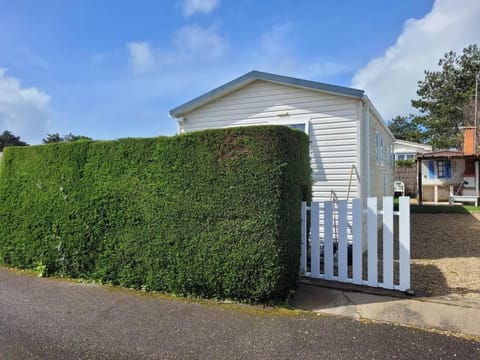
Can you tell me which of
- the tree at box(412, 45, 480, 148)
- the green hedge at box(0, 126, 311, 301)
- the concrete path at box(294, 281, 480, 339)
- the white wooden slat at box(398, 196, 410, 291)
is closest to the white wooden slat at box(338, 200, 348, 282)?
the concrete path at box(294, 281, 480, 339)

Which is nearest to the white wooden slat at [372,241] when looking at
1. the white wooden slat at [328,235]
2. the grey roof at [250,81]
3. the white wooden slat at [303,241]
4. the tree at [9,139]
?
the white wooden slat at [328,235]

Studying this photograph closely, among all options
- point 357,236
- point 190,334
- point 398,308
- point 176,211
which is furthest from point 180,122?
point 398,308

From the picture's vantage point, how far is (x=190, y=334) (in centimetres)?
301

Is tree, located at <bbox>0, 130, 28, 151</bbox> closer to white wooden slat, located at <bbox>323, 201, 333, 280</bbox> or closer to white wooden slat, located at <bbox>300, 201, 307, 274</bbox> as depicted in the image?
white wooden slat, located at <bbox>300, 201, 307, 274</bbox>

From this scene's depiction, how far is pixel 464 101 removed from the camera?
83.0 feet

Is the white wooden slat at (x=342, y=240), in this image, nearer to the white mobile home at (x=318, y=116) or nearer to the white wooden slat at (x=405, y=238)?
the white wooden slat at (x=405, y=238)

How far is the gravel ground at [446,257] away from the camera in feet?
14.0

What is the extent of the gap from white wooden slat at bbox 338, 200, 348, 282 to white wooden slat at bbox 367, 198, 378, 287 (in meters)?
0.31

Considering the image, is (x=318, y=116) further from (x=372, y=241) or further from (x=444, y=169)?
(x=444, y=169)

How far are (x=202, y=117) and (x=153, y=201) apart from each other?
4349mm

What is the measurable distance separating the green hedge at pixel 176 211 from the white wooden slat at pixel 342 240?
23.5 inches

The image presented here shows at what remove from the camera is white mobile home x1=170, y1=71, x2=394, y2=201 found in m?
6.49

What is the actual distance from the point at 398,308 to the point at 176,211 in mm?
2946

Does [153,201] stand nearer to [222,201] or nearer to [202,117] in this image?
[222,201]
